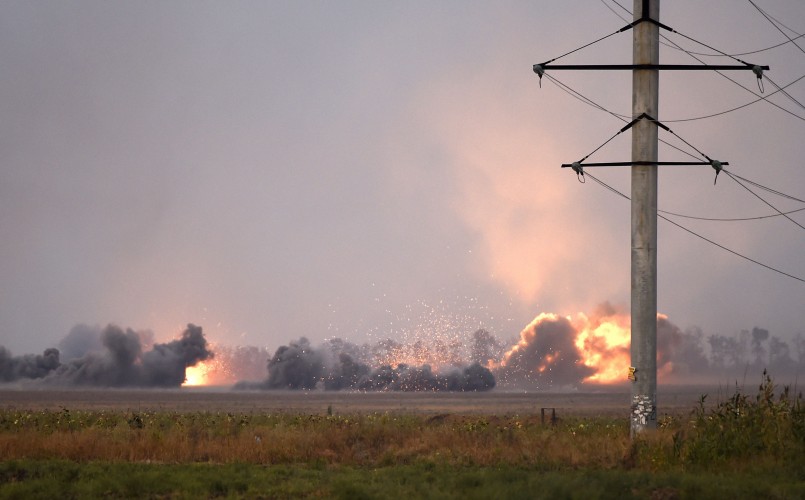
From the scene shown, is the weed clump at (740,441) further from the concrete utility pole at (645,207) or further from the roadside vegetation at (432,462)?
the concrete utility pole at (645,207)

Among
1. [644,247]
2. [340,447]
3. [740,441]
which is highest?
[644,247]

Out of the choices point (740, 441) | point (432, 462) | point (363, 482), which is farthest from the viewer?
point (432, 462)

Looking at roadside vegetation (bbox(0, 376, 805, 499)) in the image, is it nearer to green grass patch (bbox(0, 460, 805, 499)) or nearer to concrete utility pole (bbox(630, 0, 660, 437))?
green grass patch (bbox(0, 460, 805, 499))

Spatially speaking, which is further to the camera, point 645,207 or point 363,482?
point 645,207

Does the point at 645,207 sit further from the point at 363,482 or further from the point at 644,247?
the point at 363,482

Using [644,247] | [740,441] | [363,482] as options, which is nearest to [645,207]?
[644,247]

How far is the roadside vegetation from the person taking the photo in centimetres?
2078

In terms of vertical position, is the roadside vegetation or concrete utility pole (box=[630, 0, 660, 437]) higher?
concrete utility pole (box=[630, 0, 660, 437])

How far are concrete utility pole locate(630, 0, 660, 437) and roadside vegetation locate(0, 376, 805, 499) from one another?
1.85 meters

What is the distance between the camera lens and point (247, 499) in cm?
2127

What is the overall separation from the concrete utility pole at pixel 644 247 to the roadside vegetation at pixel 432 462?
6.08ft

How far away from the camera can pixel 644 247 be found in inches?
1233

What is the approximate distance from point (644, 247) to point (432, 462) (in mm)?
10901

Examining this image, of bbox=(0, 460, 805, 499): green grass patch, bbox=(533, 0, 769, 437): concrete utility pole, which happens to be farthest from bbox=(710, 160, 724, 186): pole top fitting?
bbox=(0, 460, 805, 499): green grass patch
